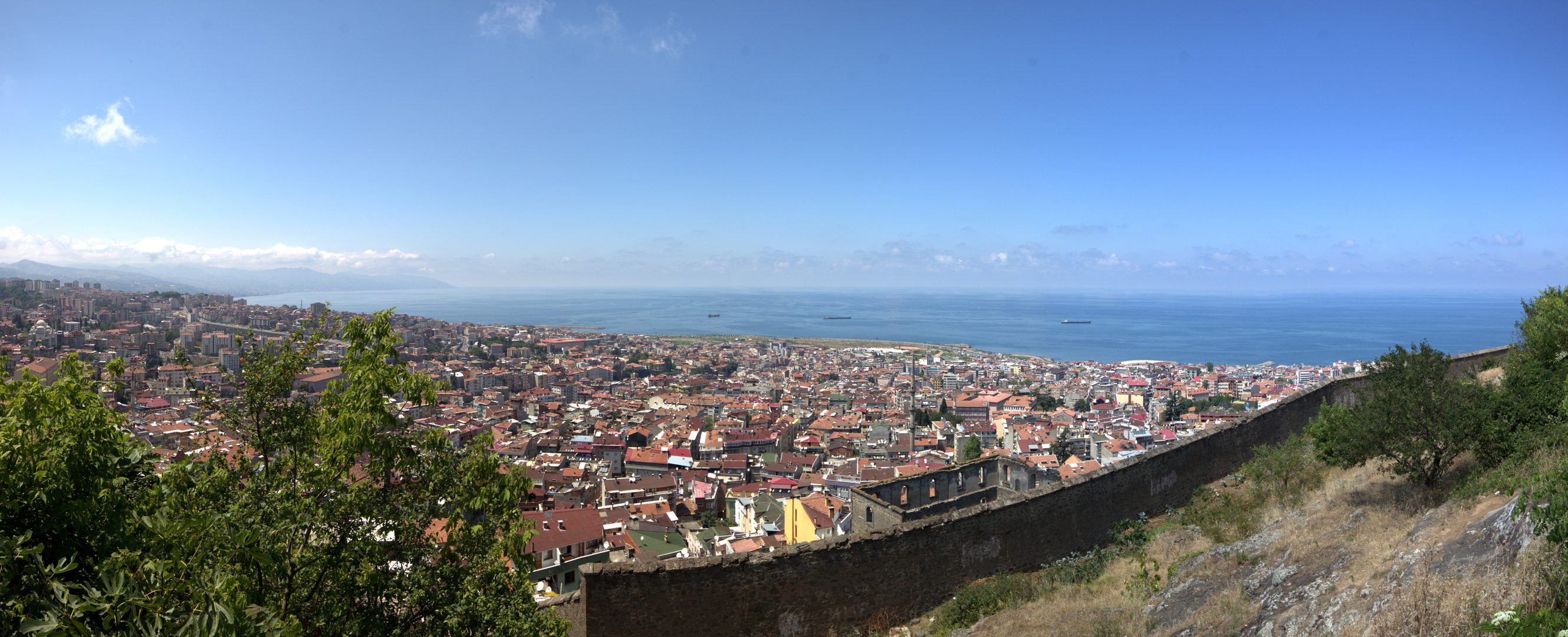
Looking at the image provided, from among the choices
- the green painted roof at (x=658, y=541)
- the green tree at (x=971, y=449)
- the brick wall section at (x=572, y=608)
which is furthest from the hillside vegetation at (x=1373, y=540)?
the green tree at (x=971, y=449)

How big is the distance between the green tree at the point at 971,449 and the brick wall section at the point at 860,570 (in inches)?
954

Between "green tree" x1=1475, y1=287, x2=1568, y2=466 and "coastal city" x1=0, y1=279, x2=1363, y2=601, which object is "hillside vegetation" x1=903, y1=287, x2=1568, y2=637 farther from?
"coastal city" x1=0, y1=279, x2=1363, y2=601

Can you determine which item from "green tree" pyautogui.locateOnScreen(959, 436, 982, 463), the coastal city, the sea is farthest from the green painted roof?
the sea

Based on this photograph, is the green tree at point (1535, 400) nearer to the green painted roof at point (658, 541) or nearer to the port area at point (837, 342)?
the green painted roof at point (658, 541)

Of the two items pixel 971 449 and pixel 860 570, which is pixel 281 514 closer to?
pixel 860 570

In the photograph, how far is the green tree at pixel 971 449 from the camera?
33.9 meters

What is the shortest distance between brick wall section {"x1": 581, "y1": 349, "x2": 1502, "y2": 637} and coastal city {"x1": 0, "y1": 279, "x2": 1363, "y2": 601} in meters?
0.39

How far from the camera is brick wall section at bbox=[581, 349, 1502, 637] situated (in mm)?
6293

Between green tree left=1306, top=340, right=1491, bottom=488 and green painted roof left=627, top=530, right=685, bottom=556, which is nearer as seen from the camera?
green tree left=1306, top=340, right=1491, bottom=488

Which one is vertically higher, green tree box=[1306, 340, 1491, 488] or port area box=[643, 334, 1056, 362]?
green tree box=[1306, 340, 1491, 488]

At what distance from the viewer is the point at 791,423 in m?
48.5

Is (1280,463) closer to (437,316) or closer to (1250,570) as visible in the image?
(1250,570)

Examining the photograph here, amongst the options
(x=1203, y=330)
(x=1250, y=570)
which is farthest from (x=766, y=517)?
(x=1203, y=330)

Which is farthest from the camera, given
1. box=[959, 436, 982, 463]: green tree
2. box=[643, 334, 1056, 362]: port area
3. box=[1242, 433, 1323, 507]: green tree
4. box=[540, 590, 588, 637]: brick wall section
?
box=[643, 334, 1056, 362]: port area
